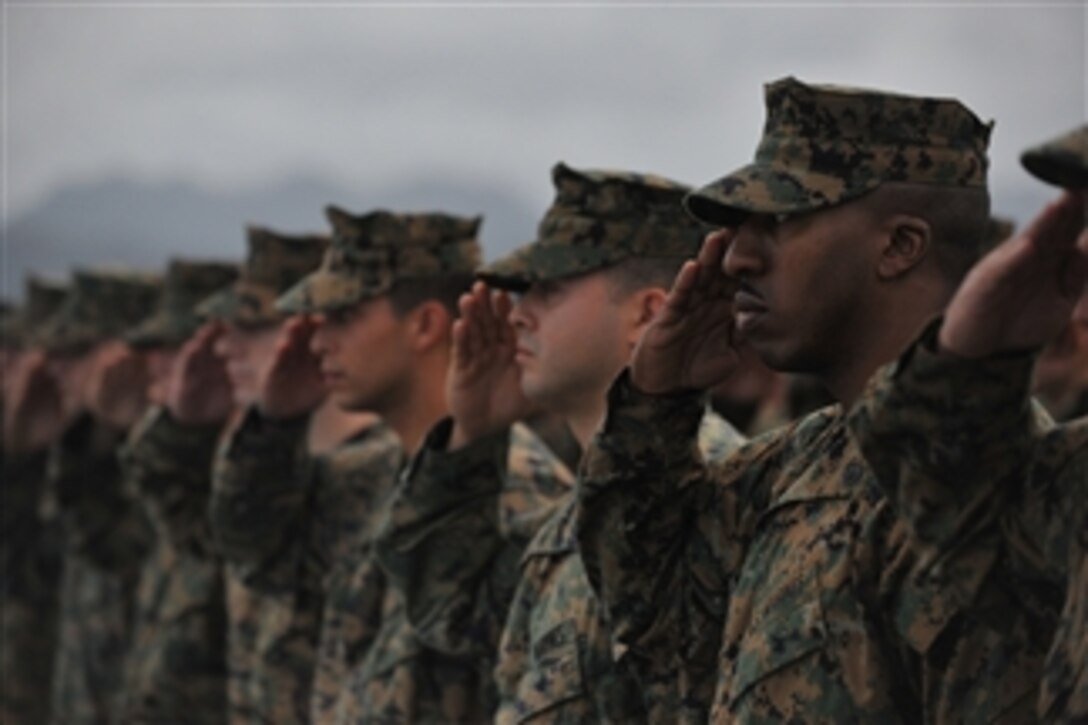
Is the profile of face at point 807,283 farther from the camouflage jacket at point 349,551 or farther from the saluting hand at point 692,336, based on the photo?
the camouflage jacket at point 349,551

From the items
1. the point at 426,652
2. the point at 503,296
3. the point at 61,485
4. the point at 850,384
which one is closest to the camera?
the point at 850,384

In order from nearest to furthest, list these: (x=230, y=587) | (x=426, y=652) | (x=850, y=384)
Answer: (x=850, y=384)
(x=426, y=652)
(x=230, y=587)

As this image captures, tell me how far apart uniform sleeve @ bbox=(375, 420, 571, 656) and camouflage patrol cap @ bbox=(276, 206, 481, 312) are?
0.91 metres

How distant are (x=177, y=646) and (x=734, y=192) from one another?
14.5 feet

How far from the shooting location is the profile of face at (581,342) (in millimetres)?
4410

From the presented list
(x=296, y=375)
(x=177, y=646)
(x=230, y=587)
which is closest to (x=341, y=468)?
(x=296, y=375)

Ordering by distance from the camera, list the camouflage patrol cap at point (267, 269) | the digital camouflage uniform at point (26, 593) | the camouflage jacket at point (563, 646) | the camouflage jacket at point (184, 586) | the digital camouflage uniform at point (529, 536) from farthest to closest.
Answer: the digital camouflage uniform at point (26, 593) → the camouflage jacket at point (184, 586) → the camouflage patrol cap at point (267, 269) → the digital camouflage uniform at point (529, 536) → the camouflage jacket at point (563, 646)

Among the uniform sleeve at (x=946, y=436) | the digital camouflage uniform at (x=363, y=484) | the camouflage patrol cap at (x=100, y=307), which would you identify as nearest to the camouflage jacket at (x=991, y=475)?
the uniform sleeve at (x=946, y=436)

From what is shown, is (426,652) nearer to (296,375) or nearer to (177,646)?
(296,375)

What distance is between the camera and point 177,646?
716 centimetres

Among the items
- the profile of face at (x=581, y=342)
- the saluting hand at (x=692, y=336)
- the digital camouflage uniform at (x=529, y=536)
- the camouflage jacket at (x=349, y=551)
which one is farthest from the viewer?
the camouflage jacket at (x=349, y=551)

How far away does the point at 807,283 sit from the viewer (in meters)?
3.18

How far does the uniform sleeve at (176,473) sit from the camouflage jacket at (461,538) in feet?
7.57

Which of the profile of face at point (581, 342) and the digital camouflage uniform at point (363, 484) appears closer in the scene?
the profile of face at point (581, 342)
